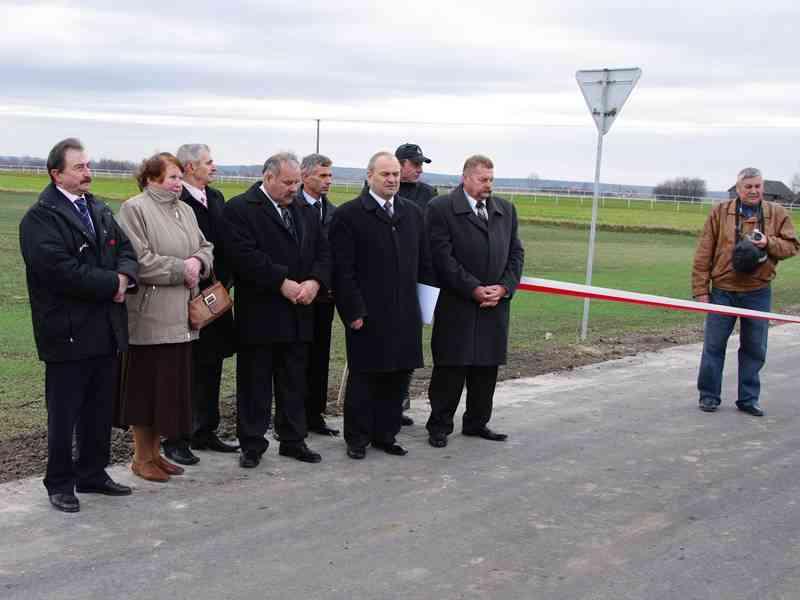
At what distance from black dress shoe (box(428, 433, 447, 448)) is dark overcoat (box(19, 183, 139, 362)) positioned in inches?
102

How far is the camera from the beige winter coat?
6.27 meters

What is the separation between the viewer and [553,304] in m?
16.2

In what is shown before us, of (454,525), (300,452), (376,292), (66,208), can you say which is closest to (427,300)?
(376,292)

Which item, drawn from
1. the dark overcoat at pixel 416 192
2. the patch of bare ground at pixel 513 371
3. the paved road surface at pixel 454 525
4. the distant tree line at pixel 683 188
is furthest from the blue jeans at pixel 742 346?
the distant tree line at pixel 683 188

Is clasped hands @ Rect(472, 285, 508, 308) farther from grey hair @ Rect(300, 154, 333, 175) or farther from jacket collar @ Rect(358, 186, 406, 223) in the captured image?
grey hair @ Rect(300, 154, 333, 175)

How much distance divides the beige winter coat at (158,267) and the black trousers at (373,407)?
1.36 meters

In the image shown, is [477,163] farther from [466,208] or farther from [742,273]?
[742,273]

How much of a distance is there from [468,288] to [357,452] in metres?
1.41

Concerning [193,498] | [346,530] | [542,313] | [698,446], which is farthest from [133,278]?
[542,313]

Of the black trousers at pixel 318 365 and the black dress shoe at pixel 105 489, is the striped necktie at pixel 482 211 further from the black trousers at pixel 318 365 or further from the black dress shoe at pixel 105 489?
the black dress shoe at pixel 105 489

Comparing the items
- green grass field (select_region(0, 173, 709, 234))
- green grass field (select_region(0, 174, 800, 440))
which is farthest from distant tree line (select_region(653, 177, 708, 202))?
green grass field (select_region(0, 174, 800, 440))

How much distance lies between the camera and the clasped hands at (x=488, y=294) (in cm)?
756

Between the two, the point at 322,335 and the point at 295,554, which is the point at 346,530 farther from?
the point at 322,335

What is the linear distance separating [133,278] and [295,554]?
1841 millimetres
